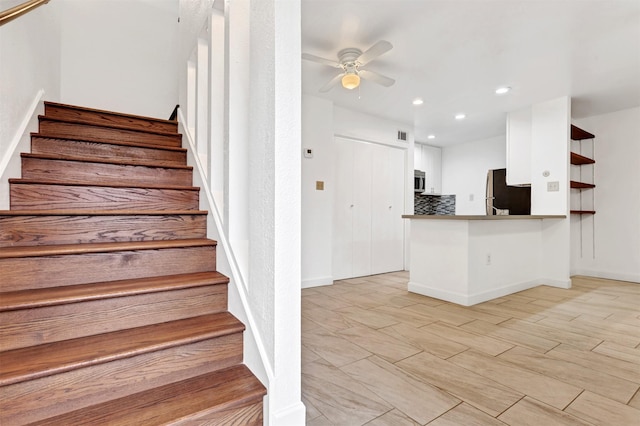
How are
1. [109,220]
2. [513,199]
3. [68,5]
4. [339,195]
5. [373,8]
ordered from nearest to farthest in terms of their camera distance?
[109,220], [373,8], [68,5], [339,195], [513,199]

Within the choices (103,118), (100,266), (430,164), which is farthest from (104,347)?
(430,164)

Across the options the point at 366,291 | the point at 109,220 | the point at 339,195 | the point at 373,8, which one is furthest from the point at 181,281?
the point at 339,195

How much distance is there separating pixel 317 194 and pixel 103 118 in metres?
2.31

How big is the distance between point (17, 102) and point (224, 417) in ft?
6.94

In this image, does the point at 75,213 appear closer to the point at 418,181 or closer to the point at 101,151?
the point at 101,151

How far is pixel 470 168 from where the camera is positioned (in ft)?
20.0

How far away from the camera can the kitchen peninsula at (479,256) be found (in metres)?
3.07

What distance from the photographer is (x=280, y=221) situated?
118cm

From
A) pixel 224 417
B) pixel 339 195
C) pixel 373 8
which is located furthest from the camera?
pixel 339 195

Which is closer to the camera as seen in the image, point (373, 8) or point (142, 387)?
Answer: point (142, 387)

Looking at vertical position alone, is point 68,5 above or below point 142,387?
above

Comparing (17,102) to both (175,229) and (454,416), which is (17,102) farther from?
(454,416)

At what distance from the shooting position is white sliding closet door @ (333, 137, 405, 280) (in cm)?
431

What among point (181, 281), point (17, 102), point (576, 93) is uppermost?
point (576, 93)
